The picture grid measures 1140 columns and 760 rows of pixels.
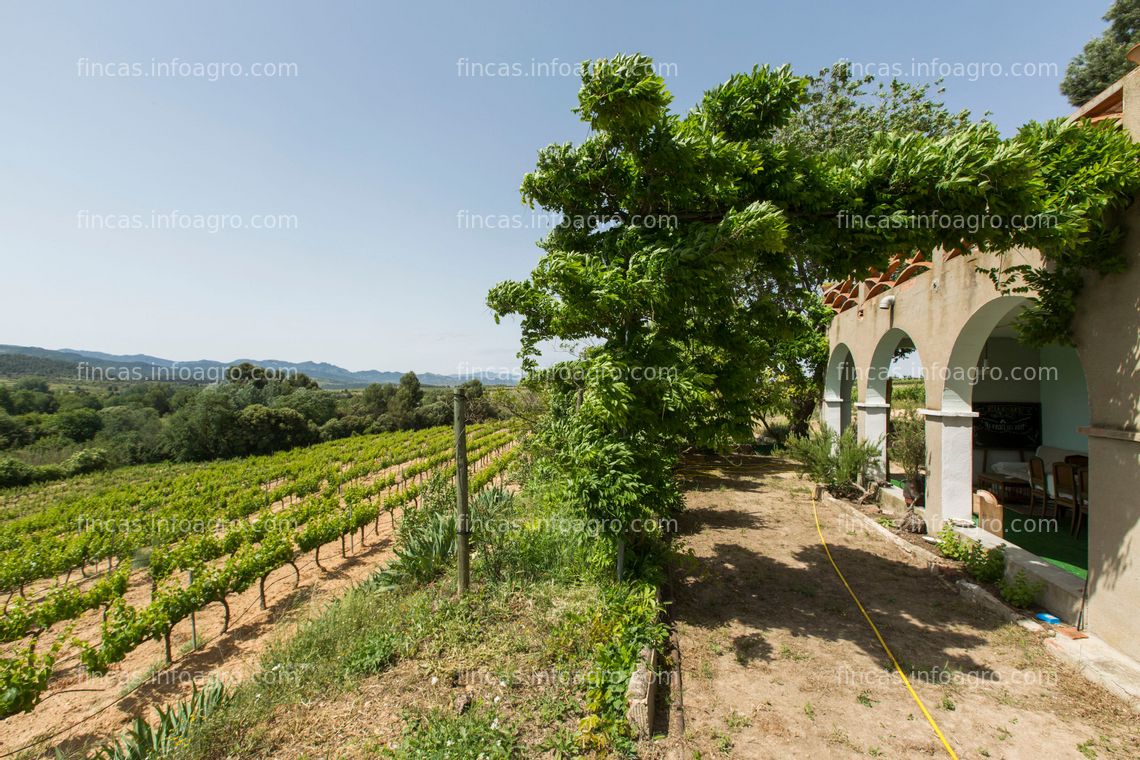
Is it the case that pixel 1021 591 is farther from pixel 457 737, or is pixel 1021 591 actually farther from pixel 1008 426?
pixel 1008 426

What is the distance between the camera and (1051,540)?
661 cm

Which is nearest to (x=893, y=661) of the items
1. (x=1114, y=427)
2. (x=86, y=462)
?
(x=1114, y=427)

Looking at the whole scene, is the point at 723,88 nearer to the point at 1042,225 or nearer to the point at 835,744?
the point at 1042,225

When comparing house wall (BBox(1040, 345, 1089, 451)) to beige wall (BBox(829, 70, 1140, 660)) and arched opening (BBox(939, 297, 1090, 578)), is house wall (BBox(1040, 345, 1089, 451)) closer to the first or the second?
arched opening (BBox(939, 297, 1090, 578))

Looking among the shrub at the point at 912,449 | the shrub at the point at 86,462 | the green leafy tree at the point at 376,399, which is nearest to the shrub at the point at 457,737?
the shrub at the point at 912,449

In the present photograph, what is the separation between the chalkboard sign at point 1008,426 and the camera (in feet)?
32.0

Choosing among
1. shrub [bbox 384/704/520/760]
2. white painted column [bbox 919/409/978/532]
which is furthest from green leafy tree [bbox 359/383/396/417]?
white painted column [bbox 919/409/978/532]

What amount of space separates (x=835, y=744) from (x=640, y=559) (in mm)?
2386

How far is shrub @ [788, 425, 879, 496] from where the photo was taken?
31.2 feet

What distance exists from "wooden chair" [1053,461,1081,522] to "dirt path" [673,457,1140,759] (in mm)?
2581

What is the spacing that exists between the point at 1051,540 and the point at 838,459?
3510 mm

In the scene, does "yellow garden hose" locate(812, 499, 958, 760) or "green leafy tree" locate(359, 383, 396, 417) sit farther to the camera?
"green leafy tree" locate(359, 383, 396, 417)

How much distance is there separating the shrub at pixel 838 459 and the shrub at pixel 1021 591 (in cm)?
448

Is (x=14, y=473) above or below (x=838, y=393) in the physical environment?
below
